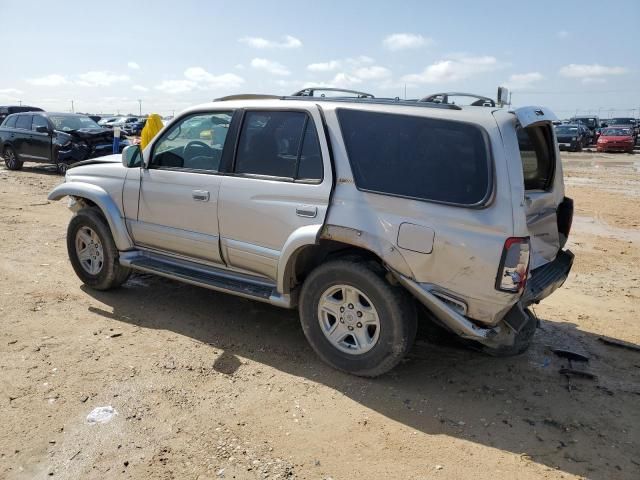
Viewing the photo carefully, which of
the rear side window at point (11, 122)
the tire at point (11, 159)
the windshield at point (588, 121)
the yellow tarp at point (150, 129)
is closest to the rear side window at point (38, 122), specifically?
the rear side window at point (11, 122)

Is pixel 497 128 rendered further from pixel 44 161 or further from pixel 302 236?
pixel 44 161

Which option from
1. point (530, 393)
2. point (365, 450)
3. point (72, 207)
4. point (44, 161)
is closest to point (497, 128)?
point (530, 393)

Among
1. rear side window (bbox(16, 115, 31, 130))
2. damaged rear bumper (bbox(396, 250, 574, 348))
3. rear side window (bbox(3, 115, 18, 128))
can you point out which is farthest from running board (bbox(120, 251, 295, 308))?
rear side window (bbox(3, 115, 18, 128))

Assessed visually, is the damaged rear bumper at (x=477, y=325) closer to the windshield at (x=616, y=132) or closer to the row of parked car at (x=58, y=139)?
the row of parked car at (x=58, y=139)

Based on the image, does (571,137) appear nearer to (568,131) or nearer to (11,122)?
(568,131)

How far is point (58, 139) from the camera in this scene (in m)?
14.5

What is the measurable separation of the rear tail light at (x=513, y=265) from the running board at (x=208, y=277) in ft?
5.21

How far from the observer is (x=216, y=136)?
4.46 meters

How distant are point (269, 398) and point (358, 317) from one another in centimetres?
82

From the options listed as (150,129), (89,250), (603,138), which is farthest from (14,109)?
(603,138)

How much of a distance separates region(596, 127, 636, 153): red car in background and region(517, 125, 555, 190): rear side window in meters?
29.3

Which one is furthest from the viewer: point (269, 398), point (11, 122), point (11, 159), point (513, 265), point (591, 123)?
point (591, 123)

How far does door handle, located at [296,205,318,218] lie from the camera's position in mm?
3721

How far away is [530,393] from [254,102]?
9.92 feet
